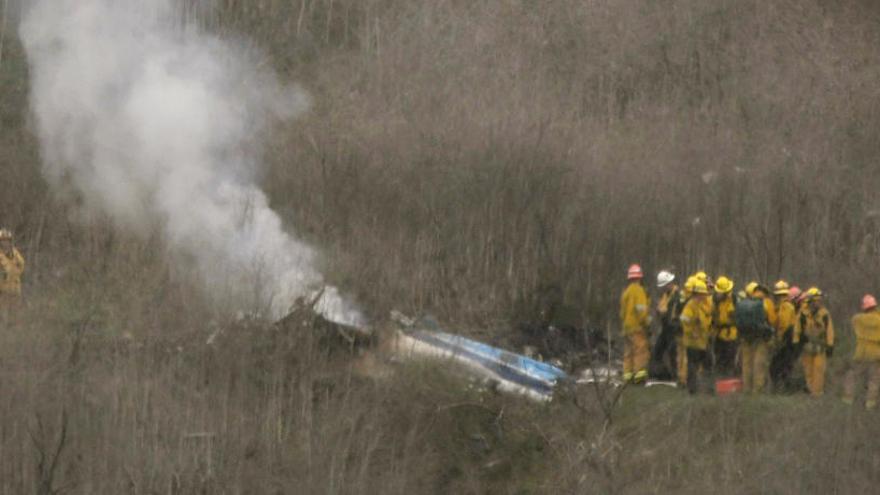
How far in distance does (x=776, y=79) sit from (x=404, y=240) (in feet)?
31.1

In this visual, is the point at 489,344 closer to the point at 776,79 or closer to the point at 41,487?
the point at 41,487

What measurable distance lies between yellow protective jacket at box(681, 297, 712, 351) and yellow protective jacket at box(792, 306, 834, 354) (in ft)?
3.36

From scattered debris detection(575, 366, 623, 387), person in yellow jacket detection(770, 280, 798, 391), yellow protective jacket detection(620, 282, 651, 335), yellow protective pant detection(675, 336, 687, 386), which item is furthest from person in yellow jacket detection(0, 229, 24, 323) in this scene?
person in yellow jacket detection(770, 280, 798, 391)

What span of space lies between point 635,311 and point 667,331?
444mm

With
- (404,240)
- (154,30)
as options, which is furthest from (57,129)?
(404,240)

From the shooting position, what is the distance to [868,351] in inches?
938

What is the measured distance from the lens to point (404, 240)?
3100 cm

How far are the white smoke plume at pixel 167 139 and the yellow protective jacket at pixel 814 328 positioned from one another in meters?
6.21

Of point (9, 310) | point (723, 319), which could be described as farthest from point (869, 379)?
point (9, 310)

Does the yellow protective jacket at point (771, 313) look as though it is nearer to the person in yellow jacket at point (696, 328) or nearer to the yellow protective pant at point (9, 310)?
the person in yellow jacket at point (696, 328)

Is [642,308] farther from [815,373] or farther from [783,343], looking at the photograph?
[815,373]

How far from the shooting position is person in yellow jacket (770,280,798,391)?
2461 centimetres

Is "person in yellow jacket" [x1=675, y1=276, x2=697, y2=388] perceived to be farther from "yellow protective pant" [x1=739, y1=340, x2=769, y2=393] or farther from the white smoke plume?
the white smoke plume

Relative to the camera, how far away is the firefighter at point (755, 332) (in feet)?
80.0
